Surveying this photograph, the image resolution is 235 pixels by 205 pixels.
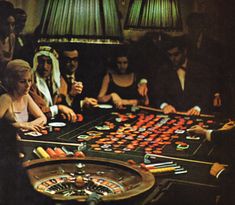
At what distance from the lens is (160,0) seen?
118 inches

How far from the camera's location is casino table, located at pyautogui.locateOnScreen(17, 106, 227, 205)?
298 cm

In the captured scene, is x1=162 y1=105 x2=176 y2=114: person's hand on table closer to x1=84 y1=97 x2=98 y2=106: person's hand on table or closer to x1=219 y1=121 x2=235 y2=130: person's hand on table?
x1=219 y1=121 x2=235 y2=130: person's hand on table

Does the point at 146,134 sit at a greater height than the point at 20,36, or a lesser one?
lesser

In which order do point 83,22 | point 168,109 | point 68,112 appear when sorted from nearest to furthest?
point 83,22 < point 168,109 < point 68,112

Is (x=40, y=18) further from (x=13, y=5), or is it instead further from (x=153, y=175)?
(x=153, y=175)

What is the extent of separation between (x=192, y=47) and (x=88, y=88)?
698 millimetres

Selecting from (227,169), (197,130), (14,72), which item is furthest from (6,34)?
(227,169)

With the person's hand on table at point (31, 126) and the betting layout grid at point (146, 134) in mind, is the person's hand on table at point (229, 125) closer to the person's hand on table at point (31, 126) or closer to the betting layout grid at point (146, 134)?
the betting layout grid at point (146, 134)

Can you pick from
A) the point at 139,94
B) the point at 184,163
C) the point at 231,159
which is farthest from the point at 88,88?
the point at 231,159

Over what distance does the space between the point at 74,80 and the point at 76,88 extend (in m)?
0.05

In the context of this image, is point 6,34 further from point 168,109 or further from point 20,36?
point 168,109

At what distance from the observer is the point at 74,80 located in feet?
10.6

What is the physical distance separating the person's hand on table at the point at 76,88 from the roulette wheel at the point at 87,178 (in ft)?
1.37

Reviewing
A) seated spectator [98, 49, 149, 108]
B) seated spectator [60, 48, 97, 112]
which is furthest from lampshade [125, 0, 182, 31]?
seated spectator [60, 48, 97, 112]
